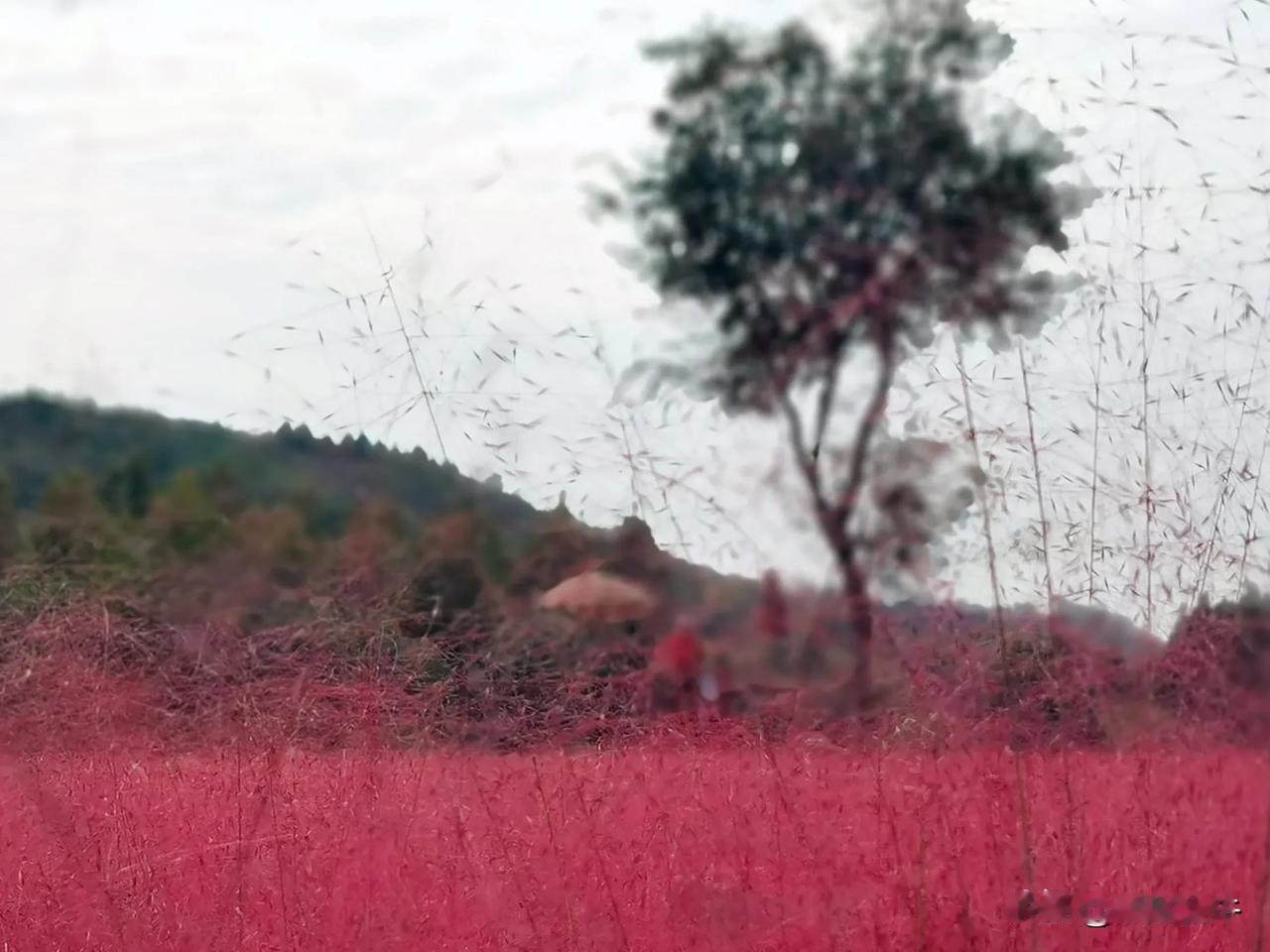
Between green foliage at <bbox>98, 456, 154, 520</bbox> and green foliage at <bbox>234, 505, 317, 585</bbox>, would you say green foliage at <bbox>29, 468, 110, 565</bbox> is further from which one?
green foliage at <bbox>234, 505, 317, 585</bbox>

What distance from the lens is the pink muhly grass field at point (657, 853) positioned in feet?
9.25

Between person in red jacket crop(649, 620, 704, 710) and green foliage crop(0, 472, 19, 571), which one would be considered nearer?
person in red jacket crop(649, 620, 704, 710)

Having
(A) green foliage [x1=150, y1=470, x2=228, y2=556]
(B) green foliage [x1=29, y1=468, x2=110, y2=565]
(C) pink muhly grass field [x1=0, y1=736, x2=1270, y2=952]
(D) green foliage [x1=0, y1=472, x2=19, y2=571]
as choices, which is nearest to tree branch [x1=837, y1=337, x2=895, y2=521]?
(C) pink muhly grass field [x1=0, y1=736, x2=1270, y2=952]

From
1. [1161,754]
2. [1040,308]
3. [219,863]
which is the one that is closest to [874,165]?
[1040,308]

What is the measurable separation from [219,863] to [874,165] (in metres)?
2.17

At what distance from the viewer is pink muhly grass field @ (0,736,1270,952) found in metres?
2.82

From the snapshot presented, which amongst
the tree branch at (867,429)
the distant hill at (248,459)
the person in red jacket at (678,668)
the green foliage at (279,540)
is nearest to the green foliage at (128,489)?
the distant hill at (248,459)

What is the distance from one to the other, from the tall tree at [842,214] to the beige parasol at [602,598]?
458 mm

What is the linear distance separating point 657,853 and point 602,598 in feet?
1.86

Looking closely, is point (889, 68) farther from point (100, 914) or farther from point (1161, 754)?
point (100, 914)

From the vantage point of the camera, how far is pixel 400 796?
309cm

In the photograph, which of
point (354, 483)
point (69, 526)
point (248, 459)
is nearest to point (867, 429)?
point (354, 483)

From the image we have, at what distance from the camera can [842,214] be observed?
306 centimetres

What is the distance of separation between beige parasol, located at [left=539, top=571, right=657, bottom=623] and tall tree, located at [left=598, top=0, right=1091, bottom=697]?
18.0 inches
